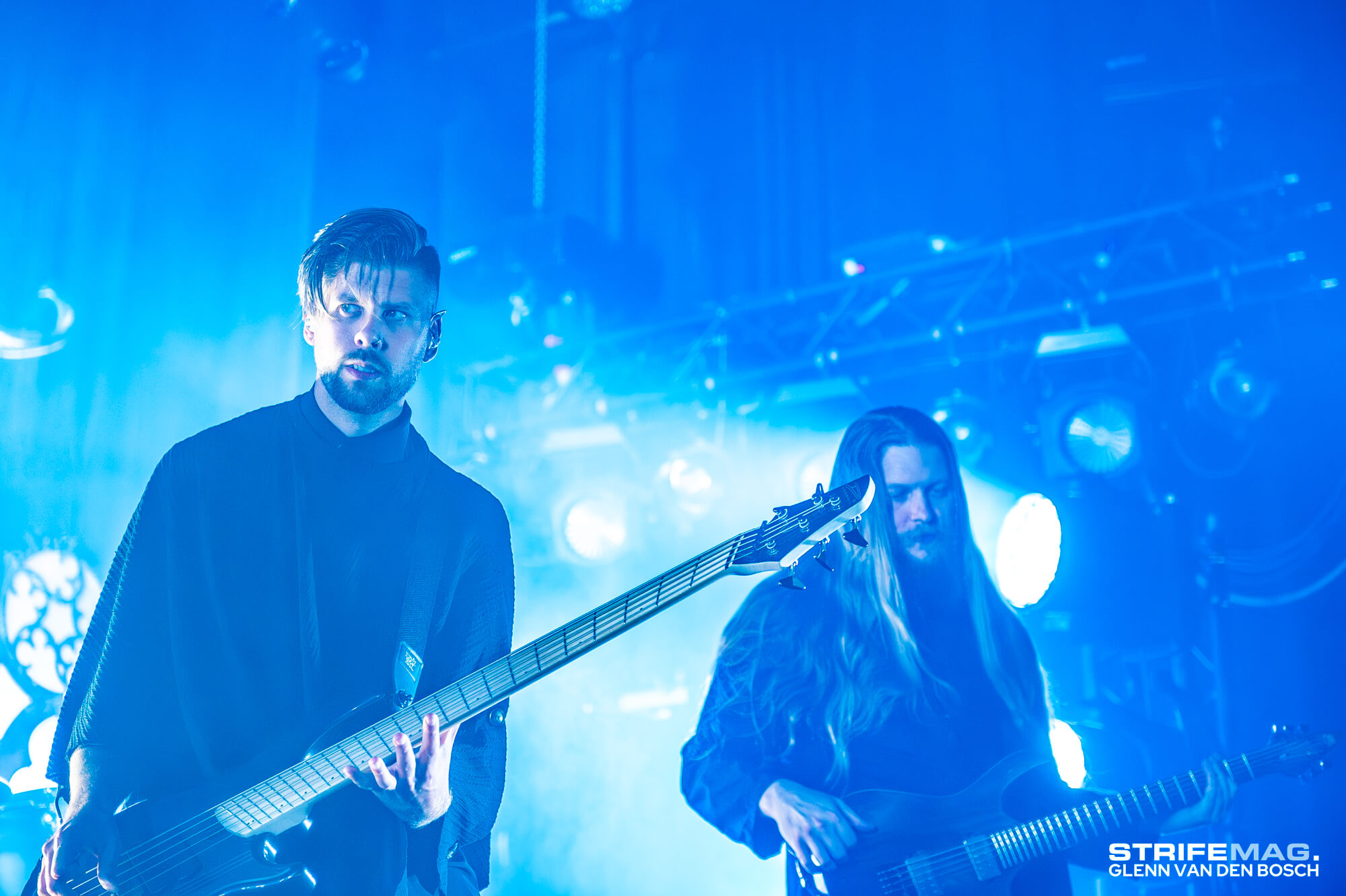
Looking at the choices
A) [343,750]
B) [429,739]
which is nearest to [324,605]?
[343,750]

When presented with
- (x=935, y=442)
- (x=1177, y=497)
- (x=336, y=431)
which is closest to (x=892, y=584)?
(x=935, y=442)

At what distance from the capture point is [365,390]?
2.65 metres

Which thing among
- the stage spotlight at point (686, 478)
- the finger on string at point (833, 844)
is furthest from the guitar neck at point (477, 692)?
the stage spotlight at point (686, 478)

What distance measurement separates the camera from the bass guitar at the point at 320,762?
2.11 m

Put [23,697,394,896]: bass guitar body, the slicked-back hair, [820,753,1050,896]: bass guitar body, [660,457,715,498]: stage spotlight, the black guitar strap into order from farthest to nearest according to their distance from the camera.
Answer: [660,457,715,498]: stage spotlight < the slicked-back hair < [820,753,1050,896]: bass guitar body < the black guitar strap < [23,697,394,896]: bass guitar body

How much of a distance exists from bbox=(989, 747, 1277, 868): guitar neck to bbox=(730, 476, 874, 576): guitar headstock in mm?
1149

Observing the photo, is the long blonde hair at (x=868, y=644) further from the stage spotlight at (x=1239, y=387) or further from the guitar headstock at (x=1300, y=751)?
the stage spotlight at (x=1239, y=387)

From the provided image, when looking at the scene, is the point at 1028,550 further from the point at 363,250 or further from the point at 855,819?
the point at 363,250

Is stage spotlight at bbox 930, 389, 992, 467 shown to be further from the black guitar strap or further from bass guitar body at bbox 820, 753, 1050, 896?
the black guitar strap

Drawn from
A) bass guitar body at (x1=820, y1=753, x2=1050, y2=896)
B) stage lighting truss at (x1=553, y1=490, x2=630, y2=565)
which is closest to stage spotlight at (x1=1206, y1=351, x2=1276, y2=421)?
bass guitar body at (x1=820, y1=753, x2=1050, y2=896)

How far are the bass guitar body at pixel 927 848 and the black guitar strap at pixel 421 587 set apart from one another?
1289 millimetres

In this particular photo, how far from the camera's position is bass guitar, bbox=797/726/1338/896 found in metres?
2.59

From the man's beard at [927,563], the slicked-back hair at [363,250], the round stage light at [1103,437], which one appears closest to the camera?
the slicked-back hair at [363,250]

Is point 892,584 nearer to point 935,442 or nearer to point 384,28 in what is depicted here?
point 935,442
